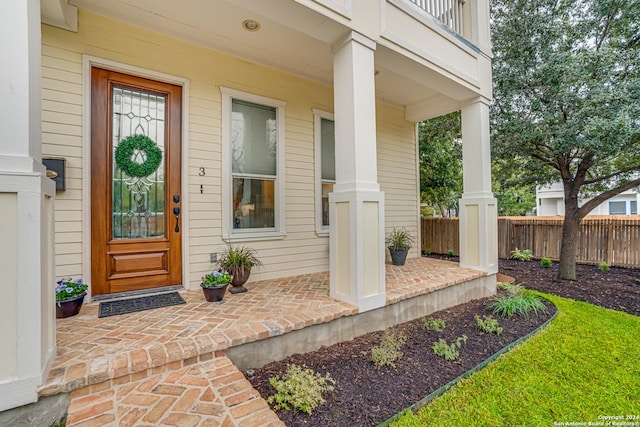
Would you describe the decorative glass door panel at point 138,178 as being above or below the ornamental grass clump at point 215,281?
above

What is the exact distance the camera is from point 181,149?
3508 mm

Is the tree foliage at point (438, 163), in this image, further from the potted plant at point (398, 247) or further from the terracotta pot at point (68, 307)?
the terracotta pot at point (68, 307)

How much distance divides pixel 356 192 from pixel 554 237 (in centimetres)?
683

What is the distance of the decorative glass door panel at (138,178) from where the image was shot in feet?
10.5

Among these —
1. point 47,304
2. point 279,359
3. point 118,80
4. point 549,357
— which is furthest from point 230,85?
point 549,357

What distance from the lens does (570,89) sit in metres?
4.49

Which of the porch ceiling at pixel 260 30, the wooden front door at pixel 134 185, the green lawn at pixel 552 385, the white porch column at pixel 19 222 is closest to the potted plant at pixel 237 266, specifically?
the wooden front door at pixel 134 185

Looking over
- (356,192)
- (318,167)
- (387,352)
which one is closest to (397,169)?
(318,167)

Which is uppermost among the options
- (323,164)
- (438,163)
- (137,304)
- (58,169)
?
A: (438,163)

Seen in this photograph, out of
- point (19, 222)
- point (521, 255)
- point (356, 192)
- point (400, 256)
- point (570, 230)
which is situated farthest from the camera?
point (521, 255)

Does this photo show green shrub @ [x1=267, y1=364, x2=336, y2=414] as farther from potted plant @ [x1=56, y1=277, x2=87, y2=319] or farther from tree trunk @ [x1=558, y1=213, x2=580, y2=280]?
tree trunk @ [x1=558, y1=213, x2=580, y2=280]

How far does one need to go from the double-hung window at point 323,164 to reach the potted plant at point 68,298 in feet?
9.74

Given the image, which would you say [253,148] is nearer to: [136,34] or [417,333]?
[136,34]

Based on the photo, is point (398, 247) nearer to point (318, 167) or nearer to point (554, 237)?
point (318, 167)
